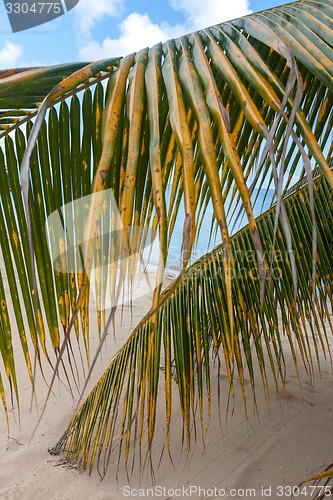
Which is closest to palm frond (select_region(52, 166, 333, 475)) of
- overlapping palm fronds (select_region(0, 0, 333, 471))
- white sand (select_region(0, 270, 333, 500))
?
white sand (select_region(0, 270, 333, 500))

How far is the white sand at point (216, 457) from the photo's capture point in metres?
2.28

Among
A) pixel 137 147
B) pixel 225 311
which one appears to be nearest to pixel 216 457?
pixel 225 311

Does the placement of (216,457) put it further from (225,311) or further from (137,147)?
(137,147)

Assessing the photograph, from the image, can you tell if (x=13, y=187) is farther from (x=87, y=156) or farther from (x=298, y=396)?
(x=298, y=396)

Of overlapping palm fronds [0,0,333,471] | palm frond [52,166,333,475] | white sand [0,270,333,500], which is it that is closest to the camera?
overlapping palm fronds [0,0,333,471]

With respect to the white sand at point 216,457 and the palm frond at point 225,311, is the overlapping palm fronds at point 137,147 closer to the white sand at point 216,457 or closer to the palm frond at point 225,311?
the palm frond at point 225,311

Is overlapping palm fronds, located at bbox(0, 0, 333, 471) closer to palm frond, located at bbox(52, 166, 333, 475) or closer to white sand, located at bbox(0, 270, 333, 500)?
palm frond, located at bbox(52, 166, 333, 475)

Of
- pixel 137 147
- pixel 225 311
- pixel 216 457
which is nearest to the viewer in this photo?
pixel 137 147

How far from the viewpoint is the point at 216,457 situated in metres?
2.46

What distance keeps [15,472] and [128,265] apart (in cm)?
239

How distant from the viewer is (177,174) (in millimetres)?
742

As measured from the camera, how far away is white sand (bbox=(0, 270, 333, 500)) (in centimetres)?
228

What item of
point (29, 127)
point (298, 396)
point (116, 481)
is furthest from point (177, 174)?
point (298, 396)

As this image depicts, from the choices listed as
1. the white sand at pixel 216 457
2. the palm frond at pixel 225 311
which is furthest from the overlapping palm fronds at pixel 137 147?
the white sand at pixel 216 457
